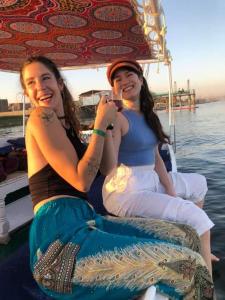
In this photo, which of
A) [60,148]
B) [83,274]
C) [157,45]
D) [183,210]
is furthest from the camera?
[157,45]

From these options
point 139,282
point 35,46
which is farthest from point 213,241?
point 35,46

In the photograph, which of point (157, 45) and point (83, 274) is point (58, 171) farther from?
point (157, 45)

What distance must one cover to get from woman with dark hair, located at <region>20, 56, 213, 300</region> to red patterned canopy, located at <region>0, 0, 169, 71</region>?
326cm

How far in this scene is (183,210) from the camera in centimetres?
239

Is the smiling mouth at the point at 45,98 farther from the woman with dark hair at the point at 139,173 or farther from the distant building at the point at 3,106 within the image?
the distant building at the point at 3,106

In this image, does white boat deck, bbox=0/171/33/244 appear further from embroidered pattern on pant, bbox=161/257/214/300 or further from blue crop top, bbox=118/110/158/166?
embroidered pattern on pant, bbox=161/257/214/300

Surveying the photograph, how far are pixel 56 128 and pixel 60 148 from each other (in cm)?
13

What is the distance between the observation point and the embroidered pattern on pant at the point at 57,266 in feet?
5.32

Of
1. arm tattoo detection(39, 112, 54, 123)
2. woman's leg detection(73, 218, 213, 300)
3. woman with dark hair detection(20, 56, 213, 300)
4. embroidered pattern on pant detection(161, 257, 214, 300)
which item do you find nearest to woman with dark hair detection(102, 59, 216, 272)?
woman with dark hair detection(20, 56, 213, 300)

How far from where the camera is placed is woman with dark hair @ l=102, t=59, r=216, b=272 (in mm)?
2391

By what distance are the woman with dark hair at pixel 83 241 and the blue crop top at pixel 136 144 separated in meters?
0.76

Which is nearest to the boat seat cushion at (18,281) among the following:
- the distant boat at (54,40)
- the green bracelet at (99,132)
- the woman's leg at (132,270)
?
the distant boat at (54,40)

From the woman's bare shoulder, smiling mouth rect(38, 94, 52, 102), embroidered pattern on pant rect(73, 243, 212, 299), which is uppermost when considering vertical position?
smiling mouth rect(38, 94, 52, 102)

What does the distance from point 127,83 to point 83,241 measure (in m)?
1.63
